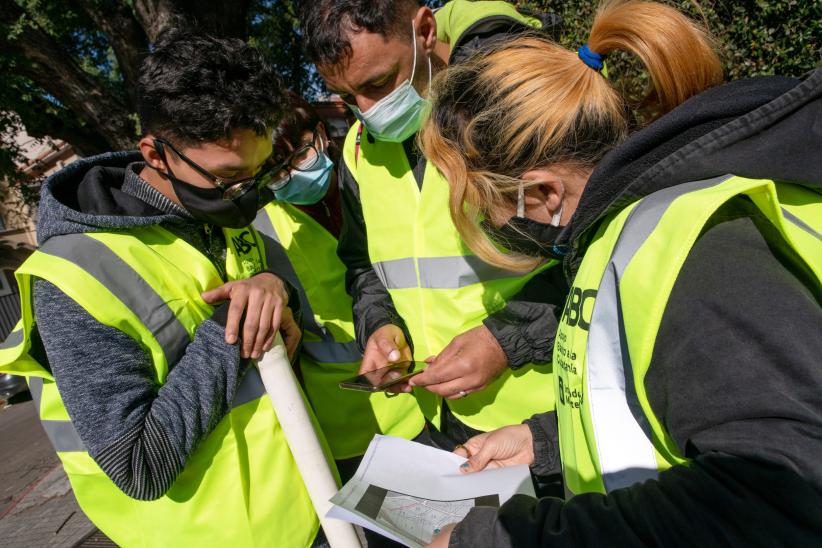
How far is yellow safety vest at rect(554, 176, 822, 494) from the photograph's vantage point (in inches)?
28.0

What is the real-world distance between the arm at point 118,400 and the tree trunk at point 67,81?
5498 mm

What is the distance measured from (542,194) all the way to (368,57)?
1.05 metres

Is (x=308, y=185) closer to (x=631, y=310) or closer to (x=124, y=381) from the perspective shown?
(x=124, y=381)

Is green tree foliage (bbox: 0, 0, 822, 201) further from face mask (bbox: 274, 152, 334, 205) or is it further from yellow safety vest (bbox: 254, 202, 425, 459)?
→ yellow safety vest (bbox: 254, 202, 425, 459)

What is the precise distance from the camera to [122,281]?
1.26 metres

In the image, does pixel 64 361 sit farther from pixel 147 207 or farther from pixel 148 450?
pixel 147 207

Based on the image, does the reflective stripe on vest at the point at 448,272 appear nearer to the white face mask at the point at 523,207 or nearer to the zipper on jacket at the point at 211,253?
the white face mask at the point at 523,207

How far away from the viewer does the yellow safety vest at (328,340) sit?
2.10 metres

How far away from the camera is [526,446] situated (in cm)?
151

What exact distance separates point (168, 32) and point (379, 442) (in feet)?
5.19

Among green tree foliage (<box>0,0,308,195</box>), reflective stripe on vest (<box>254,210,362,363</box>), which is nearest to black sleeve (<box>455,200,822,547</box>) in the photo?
reflective stripe on vest (<box>254,210,362,363</box>)

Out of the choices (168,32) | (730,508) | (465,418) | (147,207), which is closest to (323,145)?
(168,32)

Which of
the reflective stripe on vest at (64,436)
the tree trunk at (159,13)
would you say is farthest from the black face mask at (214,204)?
the tree trunk at (159,13)

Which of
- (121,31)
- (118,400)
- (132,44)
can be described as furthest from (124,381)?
(121,31)
